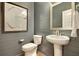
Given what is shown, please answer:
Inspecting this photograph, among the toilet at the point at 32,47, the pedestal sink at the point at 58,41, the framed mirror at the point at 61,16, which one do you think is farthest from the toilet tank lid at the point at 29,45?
the framed mirror at the point at 61,16

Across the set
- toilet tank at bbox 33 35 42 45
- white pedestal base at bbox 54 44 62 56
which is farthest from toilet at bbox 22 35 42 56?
white pedestal base at bbox 54 44 62 56

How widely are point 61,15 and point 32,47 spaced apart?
65 cm

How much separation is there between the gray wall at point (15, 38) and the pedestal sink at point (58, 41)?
0.98 feet

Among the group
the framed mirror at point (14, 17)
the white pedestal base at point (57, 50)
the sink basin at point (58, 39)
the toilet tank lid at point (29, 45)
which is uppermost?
the framed mirror at point (14, 17)

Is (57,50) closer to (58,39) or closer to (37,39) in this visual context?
(58,39)

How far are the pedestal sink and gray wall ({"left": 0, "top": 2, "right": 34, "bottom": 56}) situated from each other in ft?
0.98

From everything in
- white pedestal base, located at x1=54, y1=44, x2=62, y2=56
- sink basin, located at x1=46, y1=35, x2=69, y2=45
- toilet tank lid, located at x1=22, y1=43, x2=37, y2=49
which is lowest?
white pedestal base, located at x1=54, y1=44, x2=62, y2=56

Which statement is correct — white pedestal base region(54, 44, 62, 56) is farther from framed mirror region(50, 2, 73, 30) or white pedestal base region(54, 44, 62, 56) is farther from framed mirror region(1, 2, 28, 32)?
framed mirror region(1, 2, 28, 32)

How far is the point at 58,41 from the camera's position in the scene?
1.69 metres

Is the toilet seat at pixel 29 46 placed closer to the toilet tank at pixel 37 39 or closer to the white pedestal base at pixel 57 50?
the toilet tank at pixel 37 39

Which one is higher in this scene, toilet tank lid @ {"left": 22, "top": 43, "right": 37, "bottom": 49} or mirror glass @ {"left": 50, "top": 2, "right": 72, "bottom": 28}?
mirror glass @ {"left": 50, "top": 2, "right": 72, "bottom": 28}

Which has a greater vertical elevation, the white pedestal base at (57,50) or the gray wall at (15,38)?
the gray wall at (15,38)

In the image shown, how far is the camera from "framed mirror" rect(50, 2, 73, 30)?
67.7 inches

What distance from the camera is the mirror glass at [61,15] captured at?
67.9 inches
